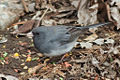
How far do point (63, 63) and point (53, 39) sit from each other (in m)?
0.44

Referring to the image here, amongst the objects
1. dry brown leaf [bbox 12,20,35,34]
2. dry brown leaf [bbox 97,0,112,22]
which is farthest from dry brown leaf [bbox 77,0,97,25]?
dry brown leaf [bbox 12,20,35,34]

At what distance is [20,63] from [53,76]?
627 mm

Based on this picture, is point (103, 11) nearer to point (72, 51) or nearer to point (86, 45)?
point (86, 45)

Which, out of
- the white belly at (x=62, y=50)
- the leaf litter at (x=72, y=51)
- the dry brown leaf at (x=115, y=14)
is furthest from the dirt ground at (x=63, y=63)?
the dry brown leaf at (x=115, y=14)

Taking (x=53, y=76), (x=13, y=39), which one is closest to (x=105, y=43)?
(x=53, y=76)

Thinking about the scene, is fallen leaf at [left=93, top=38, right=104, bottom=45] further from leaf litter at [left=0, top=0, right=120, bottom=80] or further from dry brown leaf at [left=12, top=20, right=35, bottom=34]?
Result: dry brown leaf at [left=12, top=20, right=35, bottom=34]

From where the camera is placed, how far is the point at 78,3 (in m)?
5.52

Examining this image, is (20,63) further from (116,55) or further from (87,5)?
(87,5)

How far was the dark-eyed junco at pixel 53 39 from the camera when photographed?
4074 millimetres

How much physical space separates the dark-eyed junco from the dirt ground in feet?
0.81

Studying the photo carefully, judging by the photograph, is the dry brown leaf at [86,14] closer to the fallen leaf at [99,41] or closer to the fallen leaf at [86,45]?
the fallen leaf at [99,41]

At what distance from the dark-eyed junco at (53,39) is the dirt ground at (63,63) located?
0.25 m

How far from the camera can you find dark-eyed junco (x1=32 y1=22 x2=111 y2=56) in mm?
4074

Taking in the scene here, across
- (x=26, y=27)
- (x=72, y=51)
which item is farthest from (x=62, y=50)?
(x=26, y=27)
